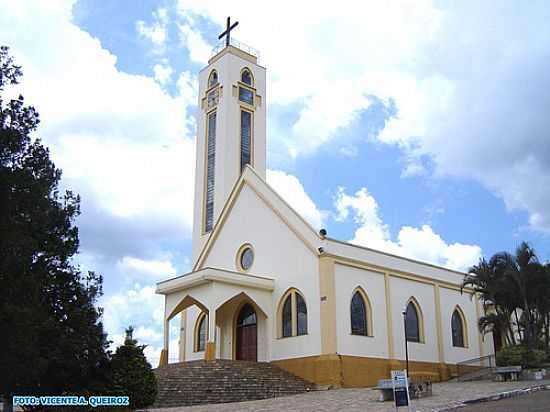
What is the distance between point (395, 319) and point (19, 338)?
18.2 m

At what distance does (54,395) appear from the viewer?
642 inches

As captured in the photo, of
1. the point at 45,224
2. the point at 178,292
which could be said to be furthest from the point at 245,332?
the point at 45,224

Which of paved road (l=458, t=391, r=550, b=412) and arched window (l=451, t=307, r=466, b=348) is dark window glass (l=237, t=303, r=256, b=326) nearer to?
arched window (l=451, t=307, r=466, b=348)

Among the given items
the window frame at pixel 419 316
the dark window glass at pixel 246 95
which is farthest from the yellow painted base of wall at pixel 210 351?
the dark window glass at pixel 246 95

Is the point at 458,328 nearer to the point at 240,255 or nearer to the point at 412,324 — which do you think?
the point at 412,324

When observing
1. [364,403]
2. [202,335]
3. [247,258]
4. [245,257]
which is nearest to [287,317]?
[247,258]

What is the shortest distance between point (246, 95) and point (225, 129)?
3490 mm

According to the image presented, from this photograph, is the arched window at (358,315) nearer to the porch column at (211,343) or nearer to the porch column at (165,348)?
the porch column at (211,343)

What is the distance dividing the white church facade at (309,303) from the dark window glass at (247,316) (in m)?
0.05

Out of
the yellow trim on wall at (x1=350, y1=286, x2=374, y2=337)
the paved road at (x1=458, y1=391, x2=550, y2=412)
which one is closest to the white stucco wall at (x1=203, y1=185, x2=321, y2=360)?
the yellow trim on wall at (x1=350, y1=286, x2=374, y2=337)

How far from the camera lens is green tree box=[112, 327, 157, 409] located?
17188 millimetres

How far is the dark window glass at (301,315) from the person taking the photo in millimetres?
26875

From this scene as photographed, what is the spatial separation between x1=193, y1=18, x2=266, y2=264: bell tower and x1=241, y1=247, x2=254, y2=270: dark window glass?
21.4 feet

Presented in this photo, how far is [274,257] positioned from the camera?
28812 millimetres
